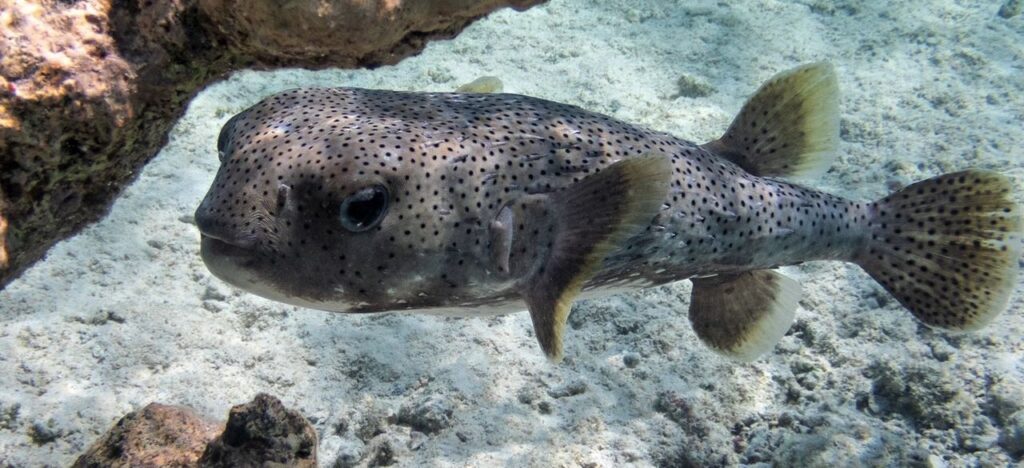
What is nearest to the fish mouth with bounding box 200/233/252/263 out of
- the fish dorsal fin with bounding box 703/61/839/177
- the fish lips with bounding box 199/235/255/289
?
the fish lips with bounding box 199/235/255/289

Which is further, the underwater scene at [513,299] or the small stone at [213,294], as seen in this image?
the small stone at [213,294]

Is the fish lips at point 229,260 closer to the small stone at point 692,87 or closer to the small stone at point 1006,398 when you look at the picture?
the small stone at point 1006,398

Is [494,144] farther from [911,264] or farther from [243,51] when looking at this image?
[911,264]

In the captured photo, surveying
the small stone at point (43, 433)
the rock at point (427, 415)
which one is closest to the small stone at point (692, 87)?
the rock at point (427, 415)

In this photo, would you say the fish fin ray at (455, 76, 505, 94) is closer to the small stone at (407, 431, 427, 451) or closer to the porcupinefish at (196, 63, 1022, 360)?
the porcupinefish at (196, 63, 1022, 360)

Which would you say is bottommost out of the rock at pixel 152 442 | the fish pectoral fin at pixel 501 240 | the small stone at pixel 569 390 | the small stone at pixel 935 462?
the small stone at pixel 569 390

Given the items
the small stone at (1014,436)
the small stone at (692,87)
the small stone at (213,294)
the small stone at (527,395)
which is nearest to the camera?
the small stone at (1014,436)

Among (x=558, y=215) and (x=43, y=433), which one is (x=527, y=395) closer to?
(x=558, y=215)

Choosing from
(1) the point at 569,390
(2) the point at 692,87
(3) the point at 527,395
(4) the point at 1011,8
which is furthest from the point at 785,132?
(4) the point at 1011,8
